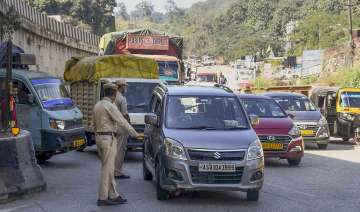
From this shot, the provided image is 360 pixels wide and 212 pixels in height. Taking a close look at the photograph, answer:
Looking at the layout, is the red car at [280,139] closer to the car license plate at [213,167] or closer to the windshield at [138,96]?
the windshield at [138,96]

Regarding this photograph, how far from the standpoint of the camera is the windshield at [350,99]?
76.1ft

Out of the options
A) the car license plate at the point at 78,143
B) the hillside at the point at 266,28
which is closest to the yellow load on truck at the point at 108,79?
the car license plate at the point at 78,143

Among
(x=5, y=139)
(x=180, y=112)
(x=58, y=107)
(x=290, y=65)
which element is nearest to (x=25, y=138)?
(x=5, y=139)

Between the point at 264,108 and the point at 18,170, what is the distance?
799 centimetres

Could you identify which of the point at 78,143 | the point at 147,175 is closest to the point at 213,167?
the point at 147,175

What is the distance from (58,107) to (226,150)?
6362mm

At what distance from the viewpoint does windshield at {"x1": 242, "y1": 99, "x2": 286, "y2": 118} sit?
16375mm

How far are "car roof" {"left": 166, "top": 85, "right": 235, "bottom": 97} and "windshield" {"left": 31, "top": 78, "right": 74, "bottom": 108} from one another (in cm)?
421

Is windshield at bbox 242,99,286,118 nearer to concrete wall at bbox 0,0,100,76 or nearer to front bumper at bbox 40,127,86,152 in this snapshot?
front bumper at bbox 40,127,86,152

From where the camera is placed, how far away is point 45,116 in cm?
1426

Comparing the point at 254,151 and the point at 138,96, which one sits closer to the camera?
the point at 254,151

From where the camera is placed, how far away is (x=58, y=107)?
14836 millimetres

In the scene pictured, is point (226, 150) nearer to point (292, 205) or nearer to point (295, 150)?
point (292, 205)

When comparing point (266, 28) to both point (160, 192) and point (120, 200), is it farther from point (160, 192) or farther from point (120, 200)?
point (120, 200)
